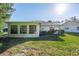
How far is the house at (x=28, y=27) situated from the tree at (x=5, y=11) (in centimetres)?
16

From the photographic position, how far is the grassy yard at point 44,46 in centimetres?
514

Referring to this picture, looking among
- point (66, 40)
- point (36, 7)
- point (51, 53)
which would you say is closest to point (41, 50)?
point (51, 53)

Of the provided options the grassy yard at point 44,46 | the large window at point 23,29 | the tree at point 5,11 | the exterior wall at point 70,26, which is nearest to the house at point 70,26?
the exterior wall at point 70,26

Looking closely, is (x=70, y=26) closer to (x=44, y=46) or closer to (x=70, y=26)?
(x=70, y=26)

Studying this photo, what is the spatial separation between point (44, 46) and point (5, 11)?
118 cm

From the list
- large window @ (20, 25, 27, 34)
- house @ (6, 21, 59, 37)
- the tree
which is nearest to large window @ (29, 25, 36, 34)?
house @ (6, 21, 59, 37)

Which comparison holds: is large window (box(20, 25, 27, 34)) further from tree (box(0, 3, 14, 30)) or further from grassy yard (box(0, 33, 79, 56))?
tree (box(0, 3, 14, 30))

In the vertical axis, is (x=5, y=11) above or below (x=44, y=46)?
above

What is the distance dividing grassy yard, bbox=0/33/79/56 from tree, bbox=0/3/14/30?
1.45 ft

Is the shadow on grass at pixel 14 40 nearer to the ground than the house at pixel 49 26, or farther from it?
nearer to the ground

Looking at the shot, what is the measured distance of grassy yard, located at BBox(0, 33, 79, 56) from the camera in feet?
16.9

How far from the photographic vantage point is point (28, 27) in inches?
215

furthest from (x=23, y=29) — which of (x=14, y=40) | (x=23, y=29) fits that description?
(x=14, y=40)

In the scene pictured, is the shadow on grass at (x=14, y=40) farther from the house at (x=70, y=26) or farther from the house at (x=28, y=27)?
the house at (x=70, y=26)
